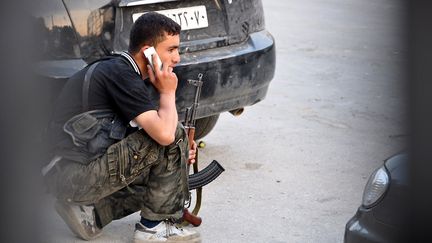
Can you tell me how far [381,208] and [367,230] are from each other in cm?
9

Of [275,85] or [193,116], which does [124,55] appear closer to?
[193,116]

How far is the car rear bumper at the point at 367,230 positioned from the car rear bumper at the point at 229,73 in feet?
4.04

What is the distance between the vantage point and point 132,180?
3656mm

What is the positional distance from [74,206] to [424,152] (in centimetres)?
225

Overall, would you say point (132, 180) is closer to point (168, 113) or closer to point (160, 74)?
point (168, 113)

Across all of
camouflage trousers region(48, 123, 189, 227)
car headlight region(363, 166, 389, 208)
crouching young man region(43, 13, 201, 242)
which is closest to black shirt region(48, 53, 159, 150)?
crouching young man region(43, 13, 201, 242)

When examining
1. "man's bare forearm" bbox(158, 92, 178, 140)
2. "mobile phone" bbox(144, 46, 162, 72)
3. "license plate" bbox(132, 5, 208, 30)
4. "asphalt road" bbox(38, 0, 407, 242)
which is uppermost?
"mobile phone" bbox(144, 46, 162, 72)

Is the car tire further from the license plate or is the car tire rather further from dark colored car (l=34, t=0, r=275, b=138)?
the license plate

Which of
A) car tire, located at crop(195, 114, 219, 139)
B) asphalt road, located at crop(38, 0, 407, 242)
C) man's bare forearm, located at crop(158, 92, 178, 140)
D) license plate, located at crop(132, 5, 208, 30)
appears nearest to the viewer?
man's bare forearm, located at crop(158, 92, 178, 140)

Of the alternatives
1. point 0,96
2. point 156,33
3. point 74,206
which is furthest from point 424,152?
point 74,206

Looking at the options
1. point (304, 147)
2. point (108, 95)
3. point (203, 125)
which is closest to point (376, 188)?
point (108, 95)

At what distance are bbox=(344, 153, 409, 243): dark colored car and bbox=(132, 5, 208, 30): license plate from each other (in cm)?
136

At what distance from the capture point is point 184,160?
12.1 ft

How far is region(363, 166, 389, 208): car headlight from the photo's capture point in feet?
10.5
